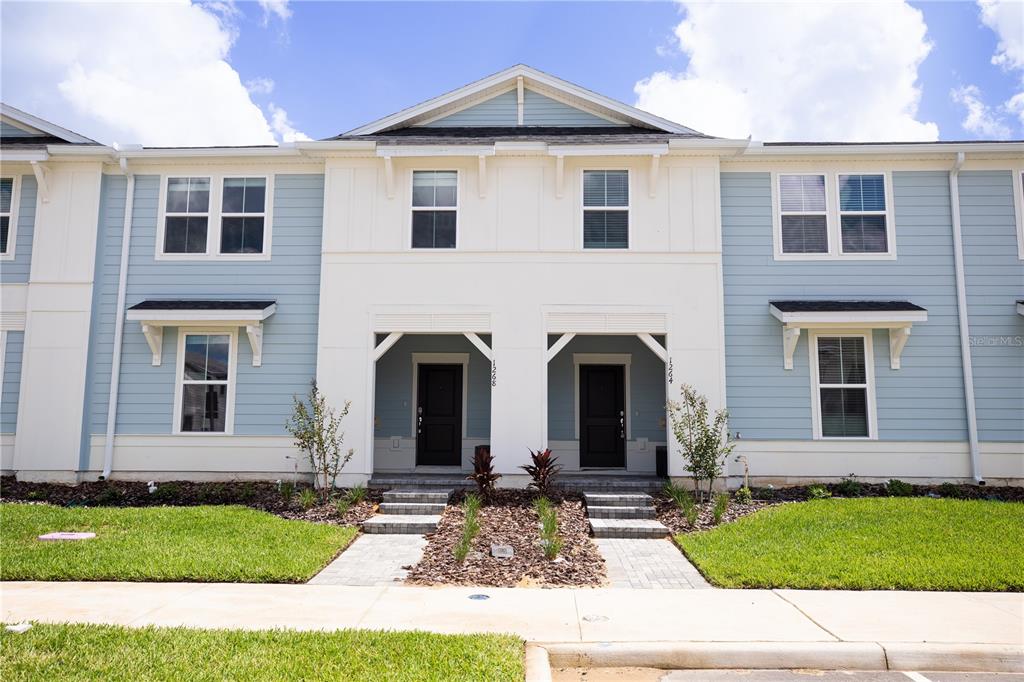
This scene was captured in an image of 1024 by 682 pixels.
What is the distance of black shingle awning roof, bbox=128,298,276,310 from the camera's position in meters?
11.7

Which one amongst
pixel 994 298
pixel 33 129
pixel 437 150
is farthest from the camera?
pixel 33 129

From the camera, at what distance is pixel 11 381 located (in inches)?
477

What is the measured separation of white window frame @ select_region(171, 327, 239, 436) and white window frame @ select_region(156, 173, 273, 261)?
1352 mm

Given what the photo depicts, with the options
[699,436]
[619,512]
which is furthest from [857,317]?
[619,512]

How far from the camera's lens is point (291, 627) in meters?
5.29

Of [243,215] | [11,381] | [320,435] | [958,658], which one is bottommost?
[958,658]

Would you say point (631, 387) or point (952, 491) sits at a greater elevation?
point (631, 387)

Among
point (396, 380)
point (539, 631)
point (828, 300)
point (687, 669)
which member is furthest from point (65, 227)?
point (828, 300)

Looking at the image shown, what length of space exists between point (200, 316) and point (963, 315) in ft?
44.3

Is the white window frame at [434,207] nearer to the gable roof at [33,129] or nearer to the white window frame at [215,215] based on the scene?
the white window frame at [215,215]

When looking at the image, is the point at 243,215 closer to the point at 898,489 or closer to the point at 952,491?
the point at 898,489

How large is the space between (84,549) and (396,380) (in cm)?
687

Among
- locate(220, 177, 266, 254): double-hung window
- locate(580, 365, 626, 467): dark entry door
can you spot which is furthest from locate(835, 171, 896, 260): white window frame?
locate(220, 177, 266, 254): double-hung window

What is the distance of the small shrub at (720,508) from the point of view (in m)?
9.18
